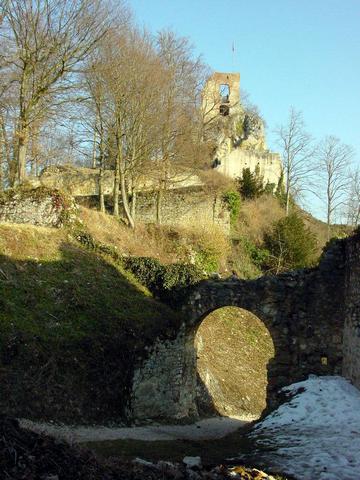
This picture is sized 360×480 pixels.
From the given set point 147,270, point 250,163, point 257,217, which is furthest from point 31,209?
point 250,163

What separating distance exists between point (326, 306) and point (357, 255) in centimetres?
181

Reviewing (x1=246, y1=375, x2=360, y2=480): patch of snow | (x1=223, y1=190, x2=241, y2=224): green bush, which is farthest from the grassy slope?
Answer: (x1=223, y1=190, x2=241, y2=224): green bush

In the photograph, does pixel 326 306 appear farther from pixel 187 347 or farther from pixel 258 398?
pixel 258 398

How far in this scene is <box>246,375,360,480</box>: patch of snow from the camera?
6.42m

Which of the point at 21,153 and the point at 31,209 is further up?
the point at 21,153

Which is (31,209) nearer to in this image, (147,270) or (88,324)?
(147,270)

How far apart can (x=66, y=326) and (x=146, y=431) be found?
10.7 feet

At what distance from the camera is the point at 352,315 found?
11.2 meters

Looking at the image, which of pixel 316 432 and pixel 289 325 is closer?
pixel 316 432

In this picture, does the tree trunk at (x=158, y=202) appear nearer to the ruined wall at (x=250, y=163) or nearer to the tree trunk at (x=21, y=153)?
the tree trunk at (x=21, y=153)

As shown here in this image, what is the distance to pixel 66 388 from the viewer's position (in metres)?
12.3

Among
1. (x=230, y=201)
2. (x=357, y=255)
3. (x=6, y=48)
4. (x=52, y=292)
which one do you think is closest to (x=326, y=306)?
(x=357, y=255)

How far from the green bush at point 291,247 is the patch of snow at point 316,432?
595 inches

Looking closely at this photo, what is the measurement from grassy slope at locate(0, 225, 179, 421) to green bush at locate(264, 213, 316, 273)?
11.4 meters
